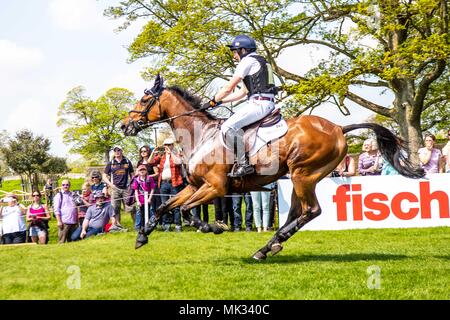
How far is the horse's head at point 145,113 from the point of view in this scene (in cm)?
936

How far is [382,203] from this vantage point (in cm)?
1323

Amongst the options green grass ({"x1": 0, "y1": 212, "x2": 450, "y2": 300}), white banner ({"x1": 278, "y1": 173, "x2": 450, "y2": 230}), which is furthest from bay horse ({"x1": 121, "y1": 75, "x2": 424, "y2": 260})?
white banner ({"x1": 278, "y1": 173, "x2": 450, "y2": 230})

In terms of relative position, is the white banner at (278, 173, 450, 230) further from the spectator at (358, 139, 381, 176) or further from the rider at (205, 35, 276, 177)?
the rider at (205, 35, 276, 177)

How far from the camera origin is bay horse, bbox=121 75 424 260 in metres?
8.54

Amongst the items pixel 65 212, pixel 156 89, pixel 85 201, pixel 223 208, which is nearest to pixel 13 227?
pixel 65 212

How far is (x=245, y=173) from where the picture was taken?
8.45 meters

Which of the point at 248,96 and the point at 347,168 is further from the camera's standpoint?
the point at 347,168

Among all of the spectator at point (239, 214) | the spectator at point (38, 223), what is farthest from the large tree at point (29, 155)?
the spectator at point (239, 214)

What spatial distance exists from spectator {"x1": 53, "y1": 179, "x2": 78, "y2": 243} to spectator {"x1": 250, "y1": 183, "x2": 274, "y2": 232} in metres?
4.64

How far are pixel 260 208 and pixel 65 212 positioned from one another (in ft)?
16.4

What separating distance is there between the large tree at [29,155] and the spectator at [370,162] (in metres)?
40.6

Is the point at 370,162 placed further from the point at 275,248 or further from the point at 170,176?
the point at 275,248
